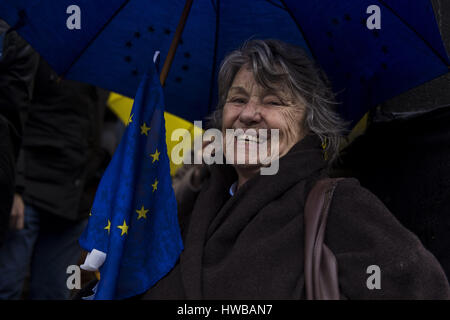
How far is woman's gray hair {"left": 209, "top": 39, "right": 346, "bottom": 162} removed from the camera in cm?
208

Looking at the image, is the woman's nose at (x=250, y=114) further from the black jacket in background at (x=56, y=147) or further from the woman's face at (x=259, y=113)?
the black jacket in background at (x=56, y=147)

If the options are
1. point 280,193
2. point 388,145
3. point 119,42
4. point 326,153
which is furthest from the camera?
point 388,145

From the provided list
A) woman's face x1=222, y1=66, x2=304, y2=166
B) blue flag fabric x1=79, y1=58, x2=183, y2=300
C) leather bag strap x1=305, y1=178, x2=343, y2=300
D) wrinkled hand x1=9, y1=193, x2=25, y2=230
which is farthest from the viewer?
wrinkled hand x1=9, y1=193, x2=25, y2=230

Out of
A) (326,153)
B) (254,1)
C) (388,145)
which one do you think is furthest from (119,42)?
(388,145)

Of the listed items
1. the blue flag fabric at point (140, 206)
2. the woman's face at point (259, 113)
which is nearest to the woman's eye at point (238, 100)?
the woman's face at point (259, 113)

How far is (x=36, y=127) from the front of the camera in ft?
9.28

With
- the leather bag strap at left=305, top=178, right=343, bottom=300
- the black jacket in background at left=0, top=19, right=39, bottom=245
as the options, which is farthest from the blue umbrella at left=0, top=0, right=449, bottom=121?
the leather bag strap at left=305, top=178, right=343, bottom=300

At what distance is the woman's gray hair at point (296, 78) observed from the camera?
208cm

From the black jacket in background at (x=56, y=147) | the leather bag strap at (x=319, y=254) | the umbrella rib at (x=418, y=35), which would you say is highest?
the umbrella rib at (x=418, y=35)

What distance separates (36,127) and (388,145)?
194cm

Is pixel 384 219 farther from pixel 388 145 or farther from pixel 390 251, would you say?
pixel 388 145

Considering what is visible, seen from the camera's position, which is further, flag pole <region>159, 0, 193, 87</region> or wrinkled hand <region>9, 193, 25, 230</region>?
wrinkled hand <region>9, 193, 25, 230</region>

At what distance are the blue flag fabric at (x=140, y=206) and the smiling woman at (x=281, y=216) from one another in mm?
104

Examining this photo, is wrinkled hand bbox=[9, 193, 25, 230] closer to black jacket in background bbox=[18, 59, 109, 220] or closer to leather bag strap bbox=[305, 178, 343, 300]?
black jacket in background bbox=[18, 59, 109, 220]
